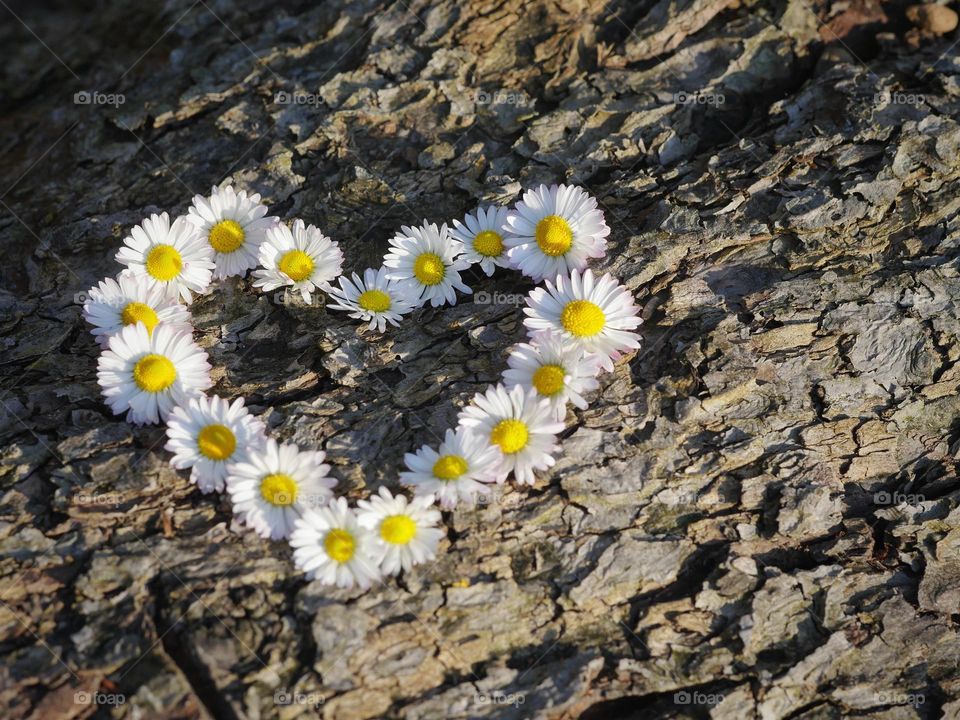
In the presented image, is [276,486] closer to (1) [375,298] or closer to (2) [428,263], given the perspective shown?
(1) [375,298]

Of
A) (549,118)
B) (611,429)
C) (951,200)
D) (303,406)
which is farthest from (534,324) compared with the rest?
(951,200)

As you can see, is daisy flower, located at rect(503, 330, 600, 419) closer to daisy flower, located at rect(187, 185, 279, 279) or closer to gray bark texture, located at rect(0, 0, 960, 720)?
gray bark texture, located at rect(0, 0, 960, 720)

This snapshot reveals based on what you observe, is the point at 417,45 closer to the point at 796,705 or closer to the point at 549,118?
the point at 549,118


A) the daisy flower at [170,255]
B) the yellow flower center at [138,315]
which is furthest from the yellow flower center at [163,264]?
the yellow flower center at [138,315]

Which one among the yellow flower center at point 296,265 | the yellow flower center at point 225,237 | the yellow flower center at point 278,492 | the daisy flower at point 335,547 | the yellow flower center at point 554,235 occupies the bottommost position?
the daisy flower at point 335,547

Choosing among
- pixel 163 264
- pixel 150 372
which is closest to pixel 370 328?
pixel 150 372

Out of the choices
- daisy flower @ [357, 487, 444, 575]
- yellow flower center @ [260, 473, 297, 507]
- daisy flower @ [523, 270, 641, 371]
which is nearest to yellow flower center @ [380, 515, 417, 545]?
daisy flower @ [357, 487, 444, 575]

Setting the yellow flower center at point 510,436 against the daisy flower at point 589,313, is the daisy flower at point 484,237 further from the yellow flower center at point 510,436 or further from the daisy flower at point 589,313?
the yellow flower center at point 510,436
